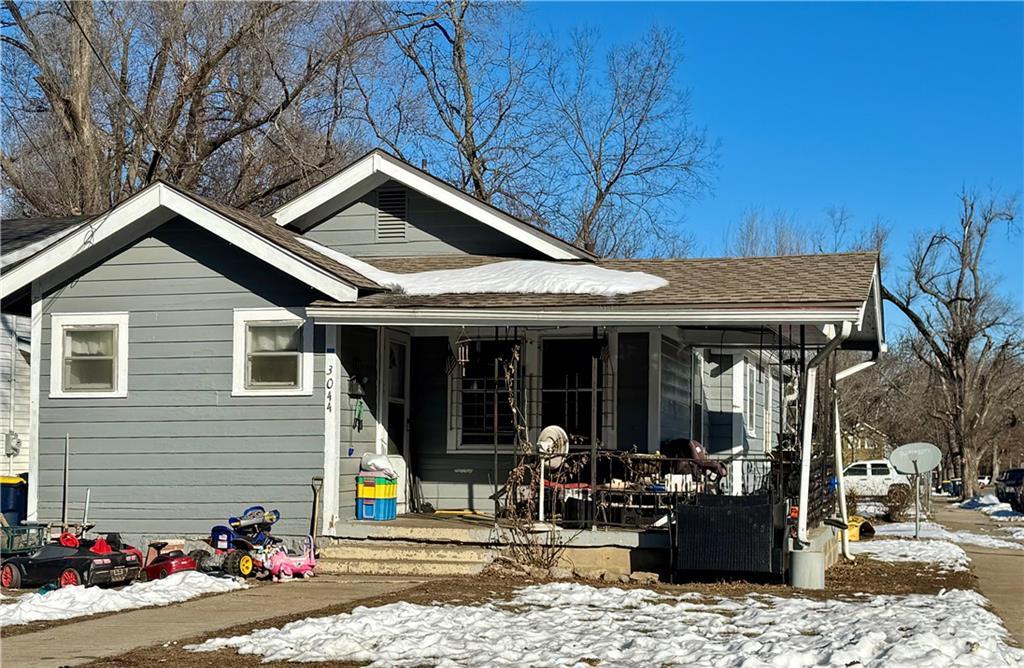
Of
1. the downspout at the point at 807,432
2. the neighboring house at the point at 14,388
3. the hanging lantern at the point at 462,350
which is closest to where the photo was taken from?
the downspout at the point at 807,432

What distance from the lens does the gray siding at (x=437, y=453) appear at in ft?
51.2

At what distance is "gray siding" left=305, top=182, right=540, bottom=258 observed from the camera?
53.9 feet

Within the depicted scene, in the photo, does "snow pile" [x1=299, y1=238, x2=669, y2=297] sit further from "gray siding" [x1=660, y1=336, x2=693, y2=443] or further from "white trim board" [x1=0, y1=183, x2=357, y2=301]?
"gray siding" [x1=660, y1=336, x2=693, y2=443]

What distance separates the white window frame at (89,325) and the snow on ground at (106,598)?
313 cm

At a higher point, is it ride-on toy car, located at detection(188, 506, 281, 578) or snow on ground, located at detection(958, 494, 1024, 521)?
ride-on toy car, located at detection(188, 506, 281, 578)

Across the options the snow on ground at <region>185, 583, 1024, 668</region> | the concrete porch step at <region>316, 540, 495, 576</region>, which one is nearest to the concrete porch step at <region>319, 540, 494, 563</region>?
the concrete porch step at <region>316, 540, 495, 576</region>

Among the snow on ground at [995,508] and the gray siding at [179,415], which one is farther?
the snow on ground at [995,508]

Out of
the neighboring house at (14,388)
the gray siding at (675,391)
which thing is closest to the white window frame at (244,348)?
the gray siding at (675,391)

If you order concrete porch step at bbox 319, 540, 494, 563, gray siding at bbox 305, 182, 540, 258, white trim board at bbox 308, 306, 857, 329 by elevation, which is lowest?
concrete porch step at bbox 319, 540, 494, 563

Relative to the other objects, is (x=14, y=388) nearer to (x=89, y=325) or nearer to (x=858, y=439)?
(x=89, y=325)

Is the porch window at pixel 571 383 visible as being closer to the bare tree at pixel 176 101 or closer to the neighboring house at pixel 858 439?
the bare tree at pixel 176 101

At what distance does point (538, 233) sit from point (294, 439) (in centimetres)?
442

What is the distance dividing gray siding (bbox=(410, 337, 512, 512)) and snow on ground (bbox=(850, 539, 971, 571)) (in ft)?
18.3

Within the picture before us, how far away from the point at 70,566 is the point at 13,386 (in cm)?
1125
